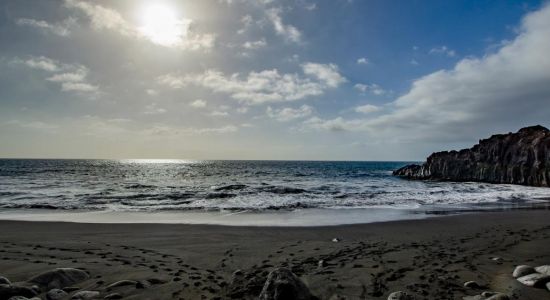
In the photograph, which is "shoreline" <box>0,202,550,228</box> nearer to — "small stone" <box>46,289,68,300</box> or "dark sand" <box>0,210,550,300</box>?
"dark sand" <box>0,210,550,300</box>

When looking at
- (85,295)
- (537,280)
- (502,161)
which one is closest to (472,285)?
(537,280)

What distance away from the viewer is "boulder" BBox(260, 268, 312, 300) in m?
4.77

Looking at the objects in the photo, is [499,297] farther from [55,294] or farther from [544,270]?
[55,294]

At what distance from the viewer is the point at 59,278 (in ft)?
19.2

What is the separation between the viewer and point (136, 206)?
18.8 metres

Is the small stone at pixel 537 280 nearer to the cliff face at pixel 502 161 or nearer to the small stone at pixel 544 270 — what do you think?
the small stone at pixel 544 270

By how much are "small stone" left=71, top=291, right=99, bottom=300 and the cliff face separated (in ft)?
140

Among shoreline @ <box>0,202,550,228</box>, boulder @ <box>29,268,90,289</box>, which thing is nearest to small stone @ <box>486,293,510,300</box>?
boulder @ <box>29,268,90,289</box>

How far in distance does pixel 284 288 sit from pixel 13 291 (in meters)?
4.47

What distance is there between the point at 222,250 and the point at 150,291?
311 centimetres

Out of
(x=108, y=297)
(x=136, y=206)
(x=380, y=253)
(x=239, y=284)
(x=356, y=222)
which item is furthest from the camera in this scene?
(x=136, y=206)

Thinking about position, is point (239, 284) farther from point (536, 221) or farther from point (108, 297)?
point (536, 221)

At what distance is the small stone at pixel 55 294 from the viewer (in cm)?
520

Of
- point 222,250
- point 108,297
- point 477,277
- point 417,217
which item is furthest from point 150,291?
point 417,217
